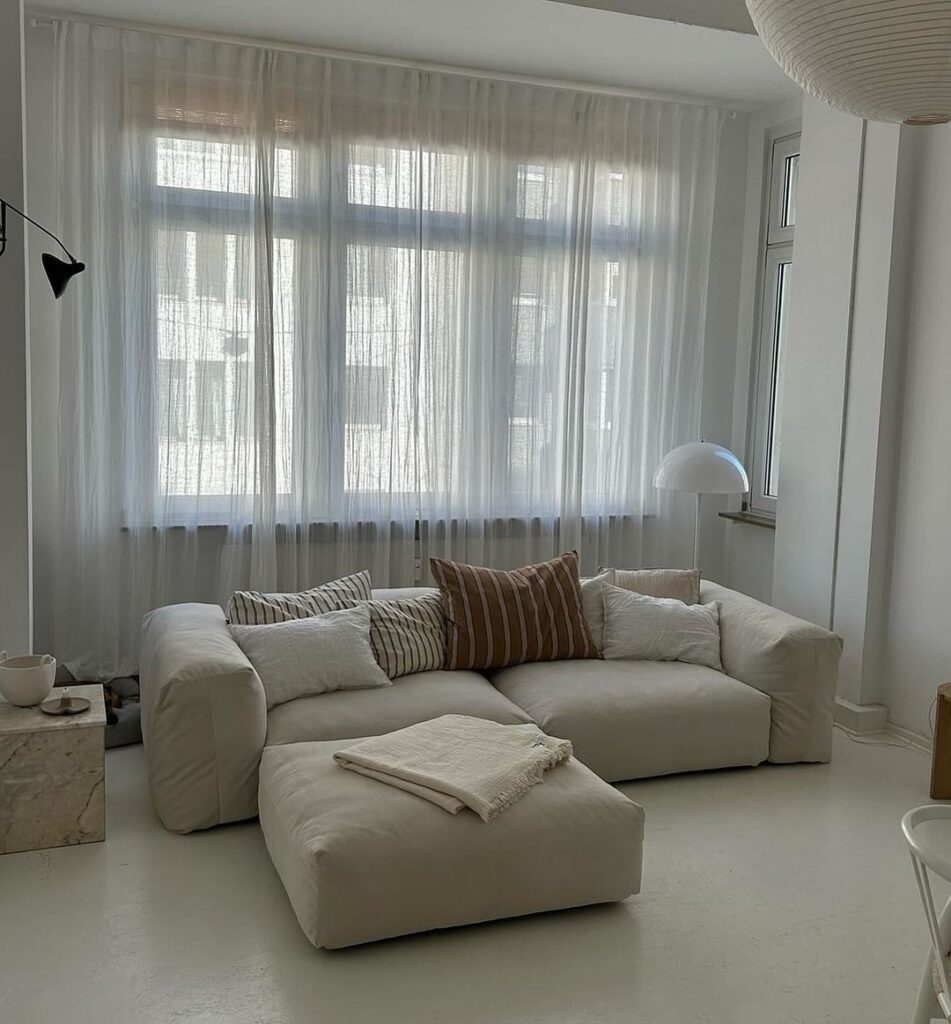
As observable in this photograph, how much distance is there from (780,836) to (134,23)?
155 inches

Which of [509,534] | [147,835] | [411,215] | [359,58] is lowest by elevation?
[147,835]

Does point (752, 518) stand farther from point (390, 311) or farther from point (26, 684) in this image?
point (26, 684)

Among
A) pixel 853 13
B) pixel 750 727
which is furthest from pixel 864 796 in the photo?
pixel 853 13

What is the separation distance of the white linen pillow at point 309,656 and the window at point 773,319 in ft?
8.23

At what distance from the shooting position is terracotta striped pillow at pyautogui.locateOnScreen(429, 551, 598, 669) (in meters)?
3.87

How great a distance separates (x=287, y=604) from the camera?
3.73 metres

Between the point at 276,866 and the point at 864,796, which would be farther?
the point at 864,796

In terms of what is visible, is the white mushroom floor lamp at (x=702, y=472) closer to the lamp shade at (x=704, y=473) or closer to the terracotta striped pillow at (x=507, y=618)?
the lamp shade at (x=704, y=473)

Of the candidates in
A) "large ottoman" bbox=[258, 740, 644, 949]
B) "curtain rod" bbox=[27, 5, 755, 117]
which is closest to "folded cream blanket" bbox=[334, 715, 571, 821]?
"large ottoman" bbox=[258, 740, 644, 949]

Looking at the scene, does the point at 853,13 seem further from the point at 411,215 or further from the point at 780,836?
the point at 411,215

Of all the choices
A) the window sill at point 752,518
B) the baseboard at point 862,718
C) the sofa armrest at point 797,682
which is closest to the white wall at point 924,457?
the baseboard at point 862,718

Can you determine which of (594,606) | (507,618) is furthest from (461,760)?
(594,606)

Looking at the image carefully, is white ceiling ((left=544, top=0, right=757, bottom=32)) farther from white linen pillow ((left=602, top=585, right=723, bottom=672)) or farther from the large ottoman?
the large ottoman

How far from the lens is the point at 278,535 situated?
15.4 feet
